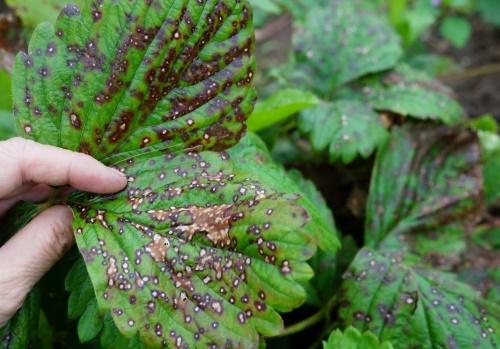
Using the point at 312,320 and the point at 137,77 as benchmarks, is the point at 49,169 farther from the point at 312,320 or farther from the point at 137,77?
the point at 312,320

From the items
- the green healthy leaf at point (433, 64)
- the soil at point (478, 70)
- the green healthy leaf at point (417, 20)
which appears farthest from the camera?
the soil at point (478, 70)

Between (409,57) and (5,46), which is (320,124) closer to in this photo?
(5,46)

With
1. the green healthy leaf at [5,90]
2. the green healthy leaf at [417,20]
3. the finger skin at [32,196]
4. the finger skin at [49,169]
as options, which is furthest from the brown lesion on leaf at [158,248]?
the green healthy leaf at [417,20]

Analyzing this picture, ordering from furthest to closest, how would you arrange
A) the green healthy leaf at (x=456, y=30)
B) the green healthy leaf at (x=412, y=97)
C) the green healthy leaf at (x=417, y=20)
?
the green healthy leaf at (x=456, y=30), the green healthy leaf at (x=417, y=20), the green healthy leaf at (x=412, y=97)

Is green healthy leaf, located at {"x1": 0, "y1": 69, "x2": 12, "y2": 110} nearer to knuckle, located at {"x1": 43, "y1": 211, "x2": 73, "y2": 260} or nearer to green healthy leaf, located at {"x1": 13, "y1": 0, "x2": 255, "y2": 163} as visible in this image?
green healthy leaf, located at {"x1": 13, "y1": 0, "x2": 255, "y2": 163}

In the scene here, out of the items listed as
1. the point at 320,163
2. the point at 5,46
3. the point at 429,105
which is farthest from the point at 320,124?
the point at 5,46

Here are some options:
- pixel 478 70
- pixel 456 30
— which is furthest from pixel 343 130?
pixel 456 30

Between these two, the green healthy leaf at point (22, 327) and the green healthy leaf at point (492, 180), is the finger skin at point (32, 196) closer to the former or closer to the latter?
the green healthy leaf at point (22, 327)
